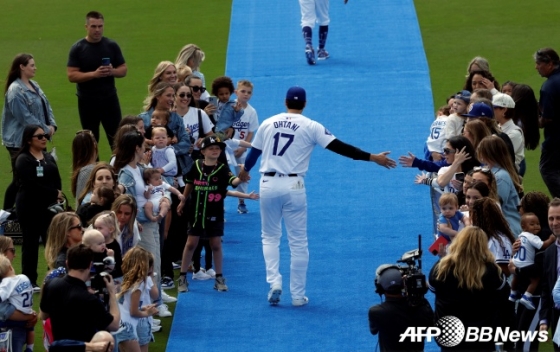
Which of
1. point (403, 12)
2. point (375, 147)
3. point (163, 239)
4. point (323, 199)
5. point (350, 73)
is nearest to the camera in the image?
point (163, 239)

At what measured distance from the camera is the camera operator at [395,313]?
26.3 ft

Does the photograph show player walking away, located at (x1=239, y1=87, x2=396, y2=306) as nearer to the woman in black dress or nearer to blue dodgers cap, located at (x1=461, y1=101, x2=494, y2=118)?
blue dodgers cap, located at (x1=461, y1=101, x2=494, y2=118)

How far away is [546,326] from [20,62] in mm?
7404

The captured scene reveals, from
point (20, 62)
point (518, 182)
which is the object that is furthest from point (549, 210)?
point (20, 62)

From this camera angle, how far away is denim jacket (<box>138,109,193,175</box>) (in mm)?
12688

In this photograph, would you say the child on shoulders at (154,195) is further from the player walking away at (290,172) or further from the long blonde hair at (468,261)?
the long blonde hair at (468,261)

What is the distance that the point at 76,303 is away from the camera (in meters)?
8.05

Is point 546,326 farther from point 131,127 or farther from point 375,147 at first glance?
point 375,147

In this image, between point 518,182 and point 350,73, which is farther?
point 350,73

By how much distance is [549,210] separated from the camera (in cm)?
914

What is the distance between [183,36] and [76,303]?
15.4 meters

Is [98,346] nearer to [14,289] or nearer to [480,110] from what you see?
[14,289]

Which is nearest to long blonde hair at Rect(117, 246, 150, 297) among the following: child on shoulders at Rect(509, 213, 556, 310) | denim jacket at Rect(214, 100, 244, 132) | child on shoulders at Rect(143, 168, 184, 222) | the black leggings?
child on shoulders at Rect(143, 168, 184, 222)

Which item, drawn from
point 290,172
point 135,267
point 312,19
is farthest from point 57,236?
point 312,19
